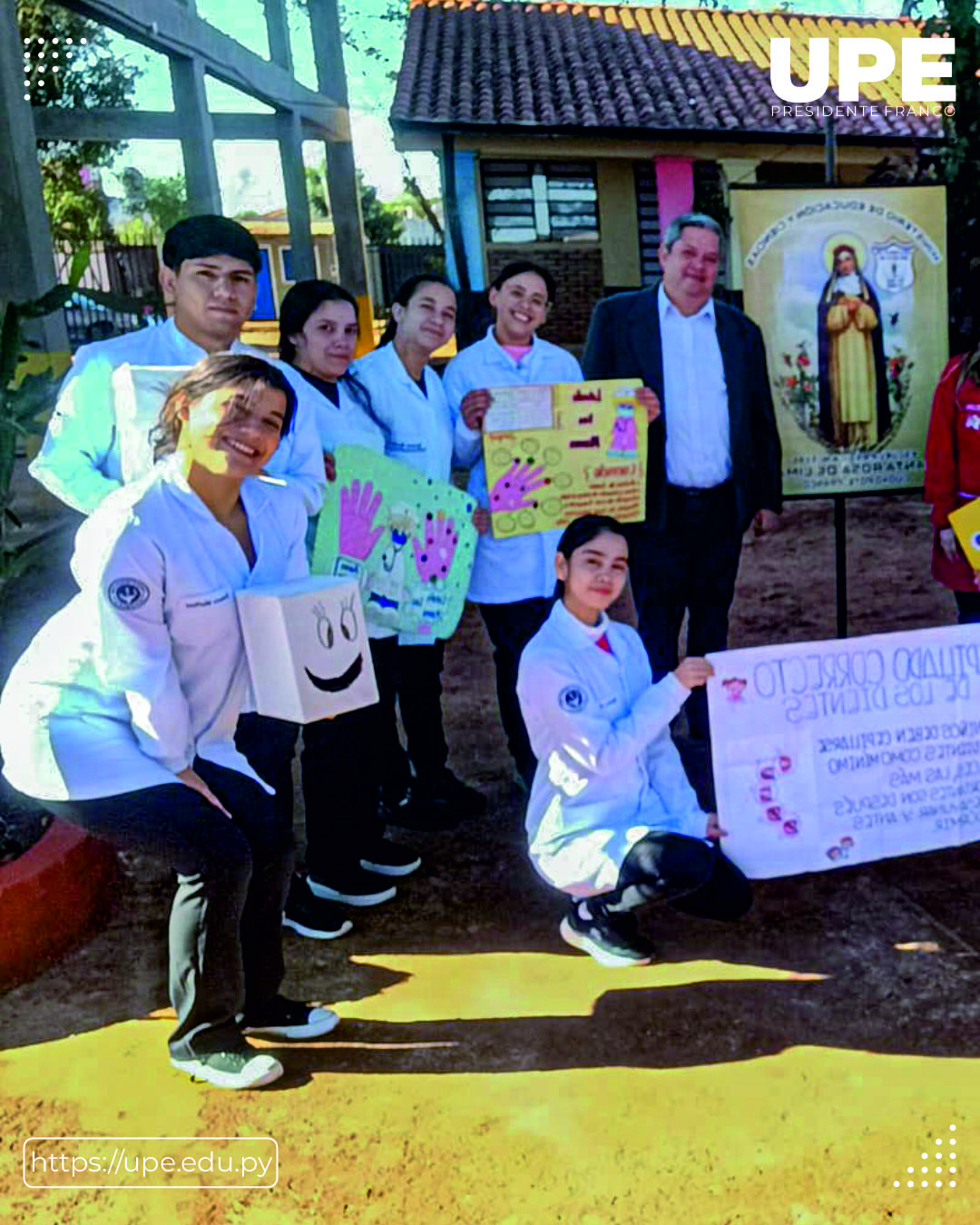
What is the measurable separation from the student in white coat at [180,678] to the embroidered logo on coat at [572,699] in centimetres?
82

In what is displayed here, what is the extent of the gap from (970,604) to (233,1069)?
2.92m

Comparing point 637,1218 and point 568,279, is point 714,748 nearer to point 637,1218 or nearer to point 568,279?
point 637,1218

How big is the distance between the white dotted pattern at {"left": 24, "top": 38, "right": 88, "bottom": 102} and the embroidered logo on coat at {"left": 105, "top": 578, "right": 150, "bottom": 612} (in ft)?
44.7

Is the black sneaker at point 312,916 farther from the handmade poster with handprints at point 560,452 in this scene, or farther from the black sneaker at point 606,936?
the handmade poster with handprints at point 560,452

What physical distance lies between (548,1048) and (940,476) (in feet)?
7.96

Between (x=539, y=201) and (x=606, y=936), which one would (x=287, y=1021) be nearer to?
(x=606, y=936)

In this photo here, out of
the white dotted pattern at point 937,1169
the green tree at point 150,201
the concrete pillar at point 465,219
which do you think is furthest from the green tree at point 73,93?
the white dotted pattern at point 937,1169

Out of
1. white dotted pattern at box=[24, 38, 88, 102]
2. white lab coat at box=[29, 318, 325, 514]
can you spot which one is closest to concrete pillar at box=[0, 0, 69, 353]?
white dotted pattern at box=[24, 38, 88, 102]

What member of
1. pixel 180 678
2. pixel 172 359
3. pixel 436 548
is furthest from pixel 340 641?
pixel 436 548

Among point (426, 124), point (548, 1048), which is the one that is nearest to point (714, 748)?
point (548, 1048)

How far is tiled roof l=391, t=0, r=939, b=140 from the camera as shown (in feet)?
50.3

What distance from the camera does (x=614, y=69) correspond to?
1670 centimetres

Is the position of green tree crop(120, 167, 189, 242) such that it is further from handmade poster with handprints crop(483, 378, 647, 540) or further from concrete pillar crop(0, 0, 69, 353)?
handmade poster with handprints crop(483, 378, 647, 540)

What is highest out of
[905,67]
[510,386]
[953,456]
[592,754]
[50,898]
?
[905,67]
